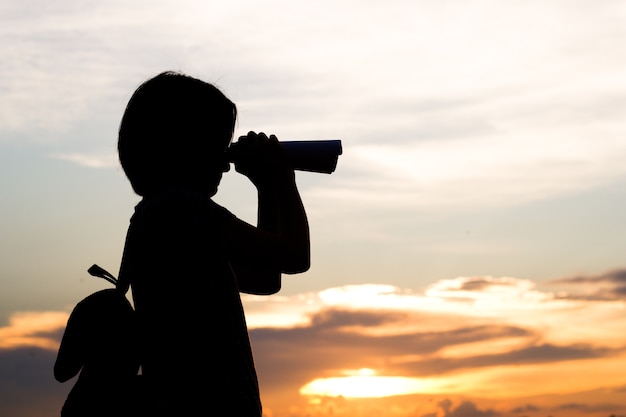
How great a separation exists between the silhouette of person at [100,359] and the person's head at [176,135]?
63cm

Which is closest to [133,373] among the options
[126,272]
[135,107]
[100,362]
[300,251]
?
[100,362]

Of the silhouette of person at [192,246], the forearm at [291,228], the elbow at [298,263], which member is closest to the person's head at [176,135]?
the silhouette of person at [192,246]

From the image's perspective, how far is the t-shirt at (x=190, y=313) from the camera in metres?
3.51

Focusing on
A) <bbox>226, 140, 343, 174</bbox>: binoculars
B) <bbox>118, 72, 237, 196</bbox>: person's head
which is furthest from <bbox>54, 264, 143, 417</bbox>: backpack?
<bbox>226, 140, 343, 174</bbox>: binoculars

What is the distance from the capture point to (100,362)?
3424 mm

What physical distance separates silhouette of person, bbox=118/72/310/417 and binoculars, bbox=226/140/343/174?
0.22 metres

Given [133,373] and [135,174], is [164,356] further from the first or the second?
[135,174]

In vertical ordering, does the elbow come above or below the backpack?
above

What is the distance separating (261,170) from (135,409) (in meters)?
1.36

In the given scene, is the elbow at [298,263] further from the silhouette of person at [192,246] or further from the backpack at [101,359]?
the backpack at [101,359]

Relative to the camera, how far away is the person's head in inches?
152

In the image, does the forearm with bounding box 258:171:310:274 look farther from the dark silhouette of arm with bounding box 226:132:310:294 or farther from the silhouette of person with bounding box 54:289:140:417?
the silhouette of person with bounding box 54:289:140:417

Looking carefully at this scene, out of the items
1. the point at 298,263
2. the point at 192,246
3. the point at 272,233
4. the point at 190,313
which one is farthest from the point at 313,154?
the point at 190,313

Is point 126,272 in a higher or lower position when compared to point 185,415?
higher
